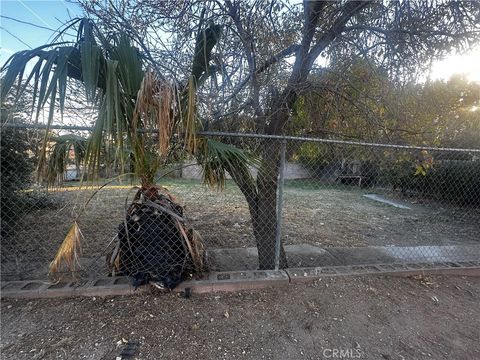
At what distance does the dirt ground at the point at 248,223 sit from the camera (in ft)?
11.8

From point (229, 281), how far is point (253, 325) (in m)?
0.46

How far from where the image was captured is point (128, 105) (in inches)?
69.9

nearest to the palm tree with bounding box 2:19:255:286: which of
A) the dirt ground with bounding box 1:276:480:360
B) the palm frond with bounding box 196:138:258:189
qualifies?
the palm frond with bounding box 196:138:258:189

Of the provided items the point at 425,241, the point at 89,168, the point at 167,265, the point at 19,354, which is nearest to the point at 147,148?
the point at 89,168

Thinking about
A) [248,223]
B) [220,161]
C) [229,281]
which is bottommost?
[248,223]

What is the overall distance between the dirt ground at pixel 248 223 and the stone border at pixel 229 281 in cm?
55

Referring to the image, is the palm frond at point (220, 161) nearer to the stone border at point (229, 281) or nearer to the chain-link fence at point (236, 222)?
the chain-link fence at point (236, 222)

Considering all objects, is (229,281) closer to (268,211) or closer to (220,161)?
(268,211)

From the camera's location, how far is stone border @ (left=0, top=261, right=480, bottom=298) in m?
2.06

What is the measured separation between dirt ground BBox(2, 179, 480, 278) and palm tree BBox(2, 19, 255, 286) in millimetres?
564

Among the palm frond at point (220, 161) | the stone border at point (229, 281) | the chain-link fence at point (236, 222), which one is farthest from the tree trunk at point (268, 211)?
the palm frond at point (220, 161)

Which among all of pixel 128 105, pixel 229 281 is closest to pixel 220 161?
pixel 128 105

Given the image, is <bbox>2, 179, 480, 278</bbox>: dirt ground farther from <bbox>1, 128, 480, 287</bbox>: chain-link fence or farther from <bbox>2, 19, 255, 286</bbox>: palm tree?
<bbox>2, 19, 255, 286</bbox>: palm tree

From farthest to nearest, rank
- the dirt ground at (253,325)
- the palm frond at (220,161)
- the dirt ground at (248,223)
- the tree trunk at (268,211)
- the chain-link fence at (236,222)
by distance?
1. the dirt ground at (248,223)
2. the tree trunk at (268,211)
3. the chain-link fence at (236,222)
4. the palm frond at (220,161)
5. the dirt ground at (253,325)
